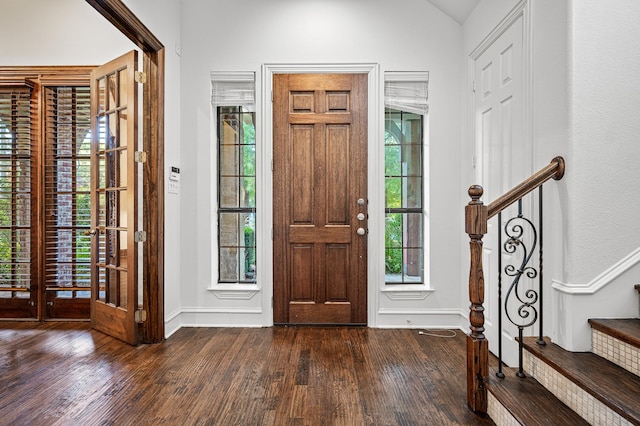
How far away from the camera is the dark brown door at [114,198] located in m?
3.17

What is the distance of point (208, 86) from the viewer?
3.69m

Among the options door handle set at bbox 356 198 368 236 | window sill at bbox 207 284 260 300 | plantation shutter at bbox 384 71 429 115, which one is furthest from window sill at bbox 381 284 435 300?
plantation shutter at bbox 384 71 429 115

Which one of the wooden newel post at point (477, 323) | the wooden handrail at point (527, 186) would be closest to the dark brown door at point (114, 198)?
the wooden newel post at point (477, 323)

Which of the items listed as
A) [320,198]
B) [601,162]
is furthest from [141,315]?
[601,162]

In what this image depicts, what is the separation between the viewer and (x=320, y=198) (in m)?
3.67

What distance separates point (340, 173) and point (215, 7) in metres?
1.94

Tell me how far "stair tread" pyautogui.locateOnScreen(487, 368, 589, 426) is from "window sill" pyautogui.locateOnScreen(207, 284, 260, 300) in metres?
2.20

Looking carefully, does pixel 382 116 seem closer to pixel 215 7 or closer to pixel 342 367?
pixel 215 7

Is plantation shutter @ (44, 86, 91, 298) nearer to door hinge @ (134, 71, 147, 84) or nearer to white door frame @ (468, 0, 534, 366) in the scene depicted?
door hinge @ (134, 71, 147, 84)

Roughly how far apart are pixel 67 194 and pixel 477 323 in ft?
12.8

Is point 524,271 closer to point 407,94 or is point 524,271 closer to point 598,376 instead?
point 598,376

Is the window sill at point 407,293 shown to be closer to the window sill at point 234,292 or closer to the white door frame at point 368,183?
the white door frame at point 368,183

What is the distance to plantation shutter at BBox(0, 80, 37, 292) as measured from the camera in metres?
3.90

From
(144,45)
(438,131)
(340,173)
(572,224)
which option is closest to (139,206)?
(144,45)
